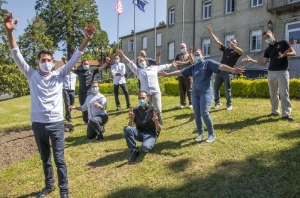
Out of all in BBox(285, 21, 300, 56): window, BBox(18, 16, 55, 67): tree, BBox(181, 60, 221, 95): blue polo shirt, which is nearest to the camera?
BBox(181, 60, 221, 95): blue polo shirt

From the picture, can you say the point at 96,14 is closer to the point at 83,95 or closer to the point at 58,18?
the point at 58,18

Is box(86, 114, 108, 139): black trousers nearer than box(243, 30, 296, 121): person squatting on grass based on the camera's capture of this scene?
No

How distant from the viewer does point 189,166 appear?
4.92 m

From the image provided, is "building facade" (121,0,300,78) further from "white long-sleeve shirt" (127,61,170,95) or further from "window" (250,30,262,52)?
"white long-sleeve shirt" (127,61,170,95)

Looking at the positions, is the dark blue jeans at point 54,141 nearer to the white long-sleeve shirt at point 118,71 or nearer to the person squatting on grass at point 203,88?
the person squatting on grass at point 203,88

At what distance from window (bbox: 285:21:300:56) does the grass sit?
14.9m

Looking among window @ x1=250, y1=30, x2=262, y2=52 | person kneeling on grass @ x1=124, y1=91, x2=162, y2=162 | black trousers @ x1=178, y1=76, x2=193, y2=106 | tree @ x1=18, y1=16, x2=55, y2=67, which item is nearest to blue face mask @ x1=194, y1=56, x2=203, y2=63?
person kneeling on grass @ x1=124, y1=91, x2=162, y2=162

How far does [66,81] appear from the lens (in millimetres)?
9328

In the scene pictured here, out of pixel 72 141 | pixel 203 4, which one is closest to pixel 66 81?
pixel 72 141

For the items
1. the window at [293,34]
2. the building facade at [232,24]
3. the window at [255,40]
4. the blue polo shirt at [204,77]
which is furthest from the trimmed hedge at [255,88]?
the window at [255,40]

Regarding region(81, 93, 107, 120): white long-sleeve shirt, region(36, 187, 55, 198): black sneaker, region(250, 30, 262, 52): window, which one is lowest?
region(36, 187, 55, 198): black sneaker

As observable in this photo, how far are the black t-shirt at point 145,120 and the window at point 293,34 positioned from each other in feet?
58.0

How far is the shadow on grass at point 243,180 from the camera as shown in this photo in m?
3.97

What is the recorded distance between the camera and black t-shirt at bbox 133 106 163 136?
563 cm
